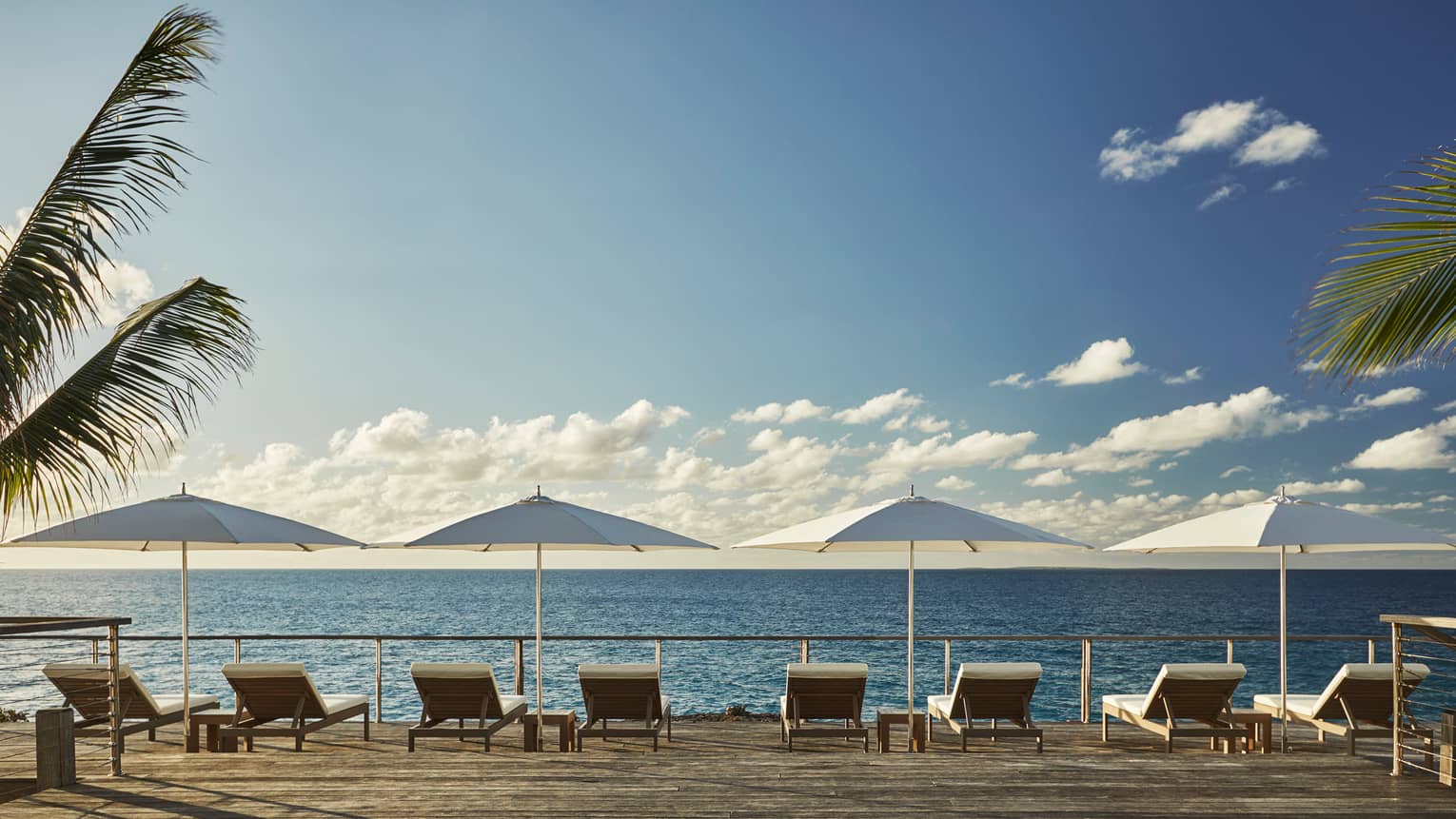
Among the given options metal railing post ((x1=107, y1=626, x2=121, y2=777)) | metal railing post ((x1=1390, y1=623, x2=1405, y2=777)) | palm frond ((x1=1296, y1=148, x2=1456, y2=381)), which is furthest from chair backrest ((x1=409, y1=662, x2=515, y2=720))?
metal railing post ((x1=1390, y1=623, x2=1405, y2=777))

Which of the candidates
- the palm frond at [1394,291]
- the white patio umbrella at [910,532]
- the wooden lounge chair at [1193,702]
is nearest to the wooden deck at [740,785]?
the wooden lounge chair at [1193,702]

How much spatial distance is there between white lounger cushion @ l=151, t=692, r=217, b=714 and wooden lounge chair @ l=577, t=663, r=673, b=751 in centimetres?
294

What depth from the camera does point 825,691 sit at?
22.9 ft

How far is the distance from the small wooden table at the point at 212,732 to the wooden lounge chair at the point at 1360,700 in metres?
7.83

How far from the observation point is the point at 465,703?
267 inches

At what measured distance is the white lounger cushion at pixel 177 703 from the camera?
7102mm

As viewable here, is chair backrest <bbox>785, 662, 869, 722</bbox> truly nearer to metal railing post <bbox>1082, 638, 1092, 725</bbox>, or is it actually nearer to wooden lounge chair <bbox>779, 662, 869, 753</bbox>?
wooden lounge chair <bbox>779, 662, 869, 753</bbox>

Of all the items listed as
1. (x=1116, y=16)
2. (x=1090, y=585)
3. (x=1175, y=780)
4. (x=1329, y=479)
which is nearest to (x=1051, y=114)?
(x=1116, y=16)

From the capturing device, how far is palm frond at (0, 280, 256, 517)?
538 cm

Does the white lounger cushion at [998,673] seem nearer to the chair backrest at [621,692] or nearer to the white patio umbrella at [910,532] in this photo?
the white patio umbrella at [910,532]

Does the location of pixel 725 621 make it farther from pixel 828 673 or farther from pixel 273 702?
pixel 273 702

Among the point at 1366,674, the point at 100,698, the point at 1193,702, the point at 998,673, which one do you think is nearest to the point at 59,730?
the point at 100,698

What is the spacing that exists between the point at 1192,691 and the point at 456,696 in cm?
526

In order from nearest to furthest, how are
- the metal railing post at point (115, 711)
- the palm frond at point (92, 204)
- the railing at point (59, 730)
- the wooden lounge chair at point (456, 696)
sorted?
the palm frond at point (92, 204)
the railing at point (59, 730)
the metal railing post at point (115, 711)
the wooden lounge chair at point (456, 696)
